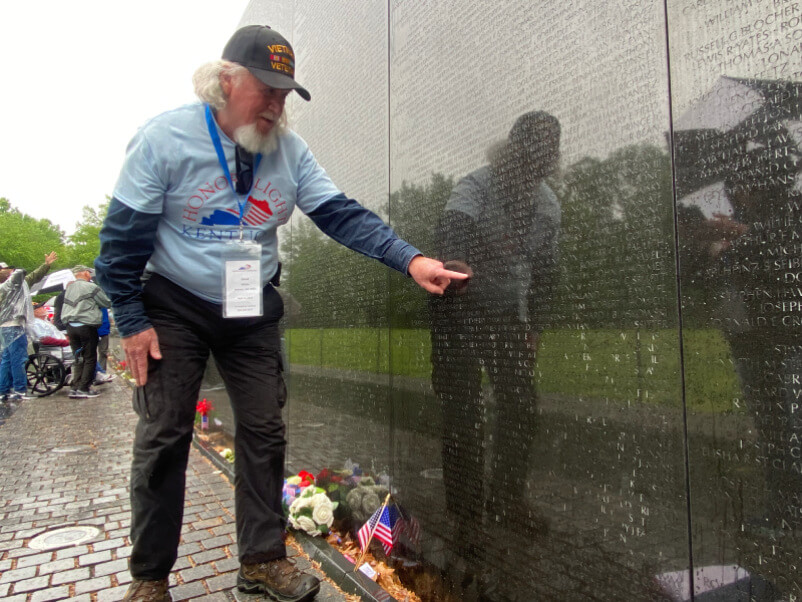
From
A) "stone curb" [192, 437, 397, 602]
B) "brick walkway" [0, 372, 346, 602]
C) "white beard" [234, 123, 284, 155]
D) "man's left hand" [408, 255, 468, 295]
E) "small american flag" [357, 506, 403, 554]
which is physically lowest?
"brick walkway" [0, 372, 346, 602]

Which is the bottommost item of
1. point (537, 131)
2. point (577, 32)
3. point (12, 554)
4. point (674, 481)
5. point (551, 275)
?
point (12, 554)

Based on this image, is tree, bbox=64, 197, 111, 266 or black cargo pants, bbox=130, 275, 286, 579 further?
tree, bbox=64, 197, 111, 266

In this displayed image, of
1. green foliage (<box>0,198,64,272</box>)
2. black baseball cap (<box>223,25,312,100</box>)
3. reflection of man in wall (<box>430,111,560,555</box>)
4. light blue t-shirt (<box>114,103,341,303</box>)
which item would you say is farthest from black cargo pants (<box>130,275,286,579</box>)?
green foliage (<box>0,198,64,272</box>)

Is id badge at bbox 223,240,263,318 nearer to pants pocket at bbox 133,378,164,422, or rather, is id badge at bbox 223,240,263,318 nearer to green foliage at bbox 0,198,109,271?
pants pocket at bbox 133,378,164,422

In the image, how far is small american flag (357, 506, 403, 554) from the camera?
276 centimetres

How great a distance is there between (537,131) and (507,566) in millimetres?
1504

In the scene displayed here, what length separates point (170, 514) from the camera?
2.32 metres

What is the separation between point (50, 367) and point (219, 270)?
984 cm

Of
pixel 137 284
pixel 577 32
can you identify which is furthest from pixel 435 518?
pixel 577 32

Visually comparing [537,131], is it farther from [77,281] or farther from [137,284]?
[77,281]

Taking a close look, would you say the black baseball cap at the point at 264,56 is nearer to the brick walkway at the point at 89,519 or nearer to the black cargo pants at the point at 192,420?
the black cargo pants at the point at 192,420

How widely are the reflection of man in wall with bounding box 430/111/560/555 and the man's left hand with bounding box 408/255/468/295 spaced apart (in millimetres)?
140

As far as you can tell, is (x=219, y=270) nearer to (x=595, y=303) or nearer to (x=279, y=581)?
(x=279, y=581)

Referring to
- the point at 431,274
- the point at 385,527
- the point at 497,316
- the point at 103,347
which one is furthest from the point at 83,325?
the point at 497,316
